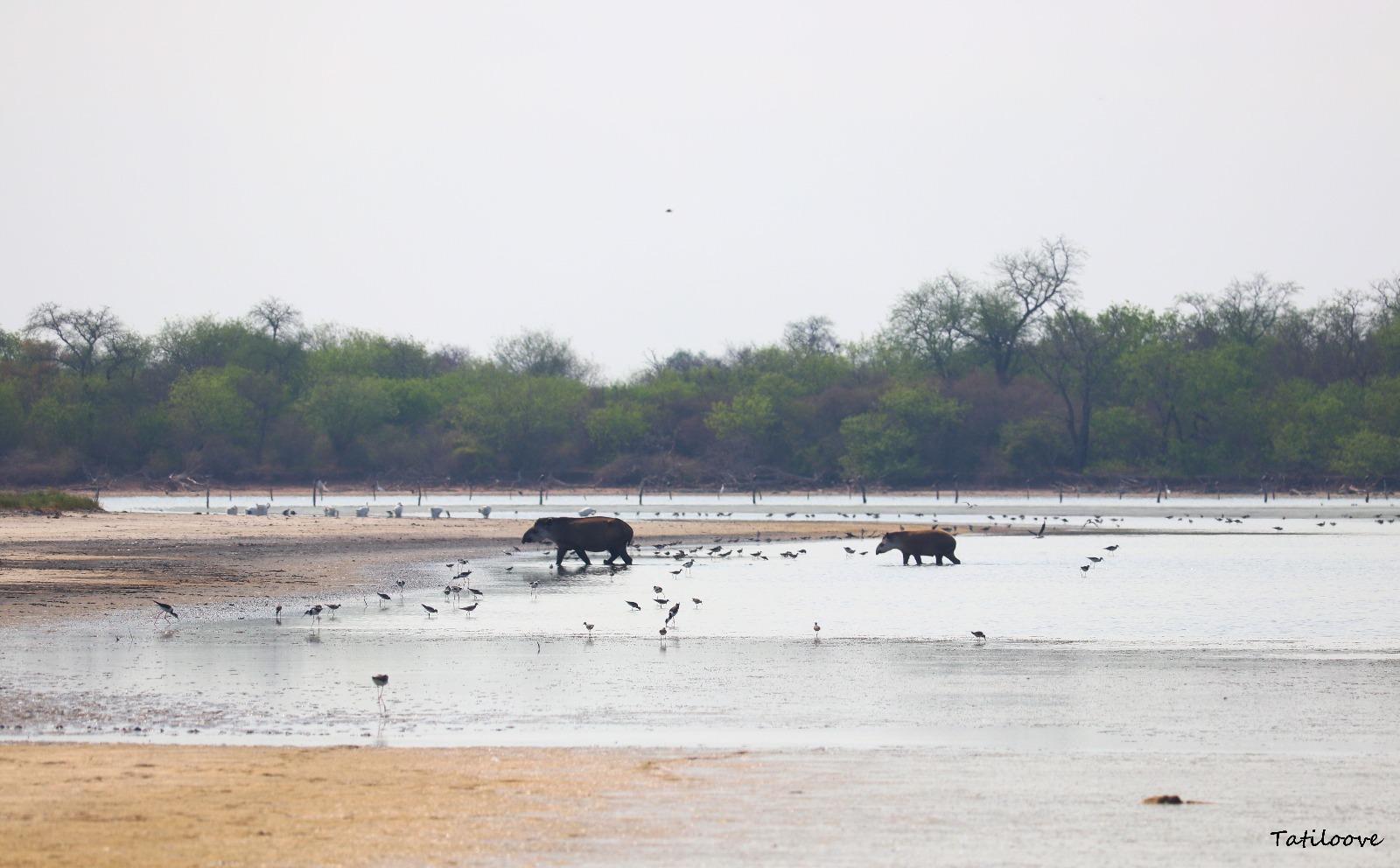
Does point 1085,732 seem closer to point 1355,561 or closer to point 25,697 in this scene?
point 25,697

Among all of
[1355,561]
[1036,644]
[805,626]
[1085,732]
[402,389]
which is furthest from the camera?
[402,389]

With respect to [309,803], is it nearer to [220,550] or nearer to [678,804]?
[678,804]

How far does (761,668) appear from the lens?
16.0 metres

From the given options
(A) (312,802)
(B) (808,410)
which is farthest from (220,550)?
(B) (808,410)

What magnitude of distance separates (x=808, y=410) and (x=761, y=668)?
76447 millimetres

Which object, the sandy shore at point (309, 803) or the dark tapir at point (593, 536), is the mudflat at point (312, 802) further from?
the dark tapir at point (593, 536)

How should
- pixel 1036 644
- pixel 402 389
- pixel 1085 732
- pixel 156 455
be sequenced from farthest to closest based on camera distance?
pixel 402 389
pixel 156 455
pixel 1036 644
pixel 1085 732

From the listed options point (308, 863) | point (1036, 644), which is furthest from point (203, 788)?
point (1036, 644)

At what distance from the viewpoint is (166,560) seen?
99.1 ft

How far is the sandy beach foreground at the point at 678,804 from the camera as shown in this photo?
811cm

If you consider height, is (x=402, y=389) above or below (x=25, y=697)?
above

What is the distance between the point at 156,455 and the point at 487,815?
8983 cm

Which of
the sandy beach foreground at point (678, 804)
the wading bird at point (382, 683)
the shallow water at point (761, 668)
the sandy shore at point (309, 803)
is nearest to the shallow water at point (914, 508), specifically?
the shallow water at point (761, 668)

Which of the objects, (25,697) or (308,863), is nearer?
(308,863)
